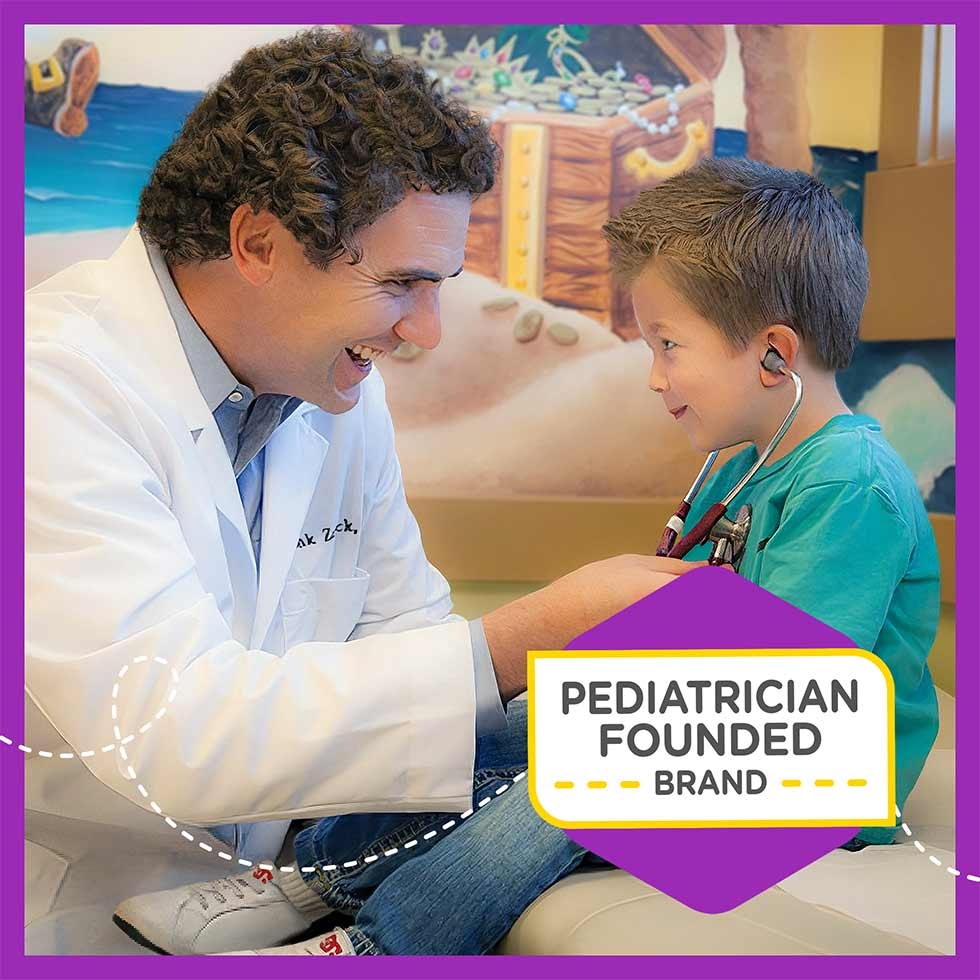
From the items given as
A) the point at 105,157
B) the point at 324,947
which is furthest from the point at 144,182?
the point at 324,947

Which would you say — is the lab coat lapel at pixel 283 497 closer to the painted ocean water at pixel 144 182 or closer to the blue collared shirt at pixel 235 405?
the blue collared shirt at pixel 235 405

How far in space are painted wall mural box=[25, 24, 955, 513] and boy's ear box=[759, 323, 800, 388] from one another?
0.49 metres

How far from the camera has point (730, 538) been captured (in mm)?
857

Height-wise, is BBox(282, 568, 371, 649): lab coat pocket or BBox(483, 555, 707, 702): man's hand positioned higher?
BBox(483, 555, 707, 702): man's hand

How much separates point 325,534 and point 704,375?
1.29ft

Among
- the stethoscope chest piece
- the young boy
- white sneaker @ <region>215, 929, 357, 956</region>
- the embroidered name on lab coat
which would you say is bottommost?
white sneaker @ <region>215, 929, 357, 956</region>

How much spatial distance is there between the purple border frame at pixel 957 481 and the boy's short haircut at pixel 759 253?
186mm

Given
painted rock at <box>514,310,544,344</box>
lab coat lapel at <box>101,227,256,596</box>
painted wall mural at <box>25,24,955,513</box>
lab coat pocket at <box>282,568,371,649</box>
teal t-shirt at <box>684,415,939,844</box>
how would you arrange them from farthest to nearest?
painted rock at <box>514,310,544,344</box>
painted wall mural at <box>25,24,955,513</box>
lab coat pocket at <box>282,568,371,649</box>
lab coat lapel at <box>101,227,256,596</box>
teal t-shirt at <box>684,415,939,844</box>

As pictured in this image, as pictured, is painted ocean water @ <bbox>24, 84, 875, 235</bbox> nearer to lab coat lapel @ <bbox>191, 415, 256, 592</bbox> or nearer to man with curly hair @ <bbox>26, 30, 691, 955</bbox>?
man with curly hair @ <bbox>26, 30, 691, 955</bbox>

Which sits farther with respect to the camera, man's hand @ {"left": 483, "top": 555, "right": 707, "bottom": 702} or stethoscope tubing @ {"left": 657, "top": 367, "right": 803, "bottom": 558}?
stethoscope tubing @ {"left": 657, "top": 367, "right": 803, "bottom": 558}

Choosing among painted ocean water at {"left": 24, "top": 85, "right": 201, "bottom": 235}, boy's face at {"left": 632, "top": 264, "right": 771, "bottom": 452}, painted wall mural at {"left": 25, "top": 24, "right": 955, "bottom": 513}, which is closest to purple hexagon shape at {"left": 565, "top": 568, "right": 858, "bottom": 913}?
boy's face at {"left": 632, "top": 264, "right": 771, "bottom": 452}

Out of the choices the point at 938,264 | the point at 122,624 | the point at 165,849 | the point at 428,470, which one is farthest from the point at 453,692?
the point at 938,264

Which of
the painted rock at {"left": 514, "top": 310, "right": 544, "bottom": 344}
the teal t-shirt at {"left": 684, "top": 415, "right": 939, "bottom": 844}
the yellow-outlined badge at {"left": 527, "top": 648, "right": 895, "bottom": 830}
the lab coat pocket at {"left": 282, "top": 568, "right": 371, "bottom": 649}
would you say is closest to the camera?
the yellow-outlined badge at {"left": 527, "top": 648, "right": 895, "bottom": 830}

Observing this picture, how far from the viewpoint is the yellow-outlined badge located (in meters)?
0.68
